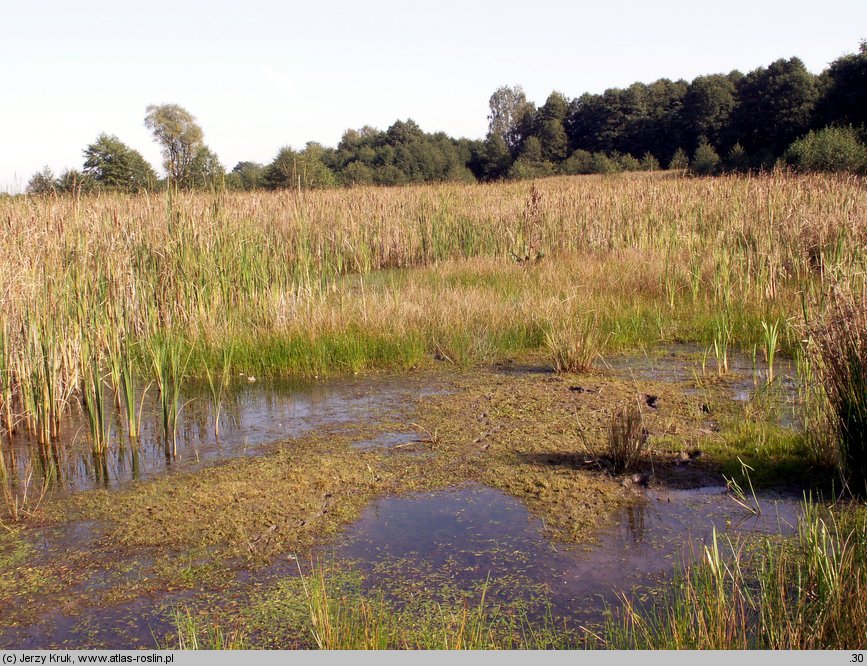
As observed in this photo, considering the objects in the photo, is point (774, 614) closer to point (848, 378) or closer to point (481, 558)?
point (481, 558)

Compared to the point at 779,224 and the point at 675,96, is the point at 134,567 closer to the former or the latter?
the point at 779,224

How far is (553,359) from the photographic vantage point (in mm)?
6297

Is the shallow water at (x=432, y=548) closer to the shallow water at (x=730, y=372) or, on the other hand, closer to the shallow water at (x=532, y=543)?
the shallow water at (x=532, y=543)

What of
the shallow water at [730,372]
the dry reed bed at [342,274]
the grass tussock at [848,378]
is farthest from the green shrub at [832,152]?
the grass tussock at [848,378]

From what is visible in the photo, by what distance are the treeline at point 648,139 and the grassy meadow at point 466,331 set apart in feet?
29.6

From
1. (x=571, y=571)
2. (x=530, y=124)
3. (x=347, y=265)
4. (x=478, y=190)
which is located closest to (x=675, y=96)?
(x=530, y=124)

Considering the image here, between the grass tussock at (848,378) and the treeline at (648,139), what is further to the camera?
the treeline at (648,139)

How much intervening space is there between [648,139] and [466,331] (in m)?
39.8

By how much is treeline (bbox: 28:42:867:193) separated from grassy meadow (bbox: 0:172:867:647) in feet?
29.6

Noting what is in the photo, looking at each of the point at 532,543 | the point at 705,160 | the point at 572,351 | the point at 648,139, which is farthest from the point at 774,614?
the point at 648,139

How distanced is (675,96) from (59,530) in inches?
1825

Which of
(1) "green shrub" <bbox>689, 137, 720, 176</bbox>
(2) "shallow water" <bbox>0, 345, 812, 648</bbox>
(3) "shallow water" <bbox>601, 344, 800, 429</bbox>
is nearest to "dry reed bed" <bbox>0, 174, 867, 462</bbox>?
(3) "shallow water" <bbox>601, 344, 800, 429</bbox>

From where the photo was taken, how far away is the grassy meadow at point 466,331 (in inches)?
106

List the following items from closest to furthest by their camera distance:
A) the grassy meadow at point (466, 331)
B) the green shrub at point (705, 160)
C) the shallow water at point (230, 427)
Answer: the grassy meadow at point (466, 331)
the shallow water at point (230, 427)
the green shrub at point (705, 160)
